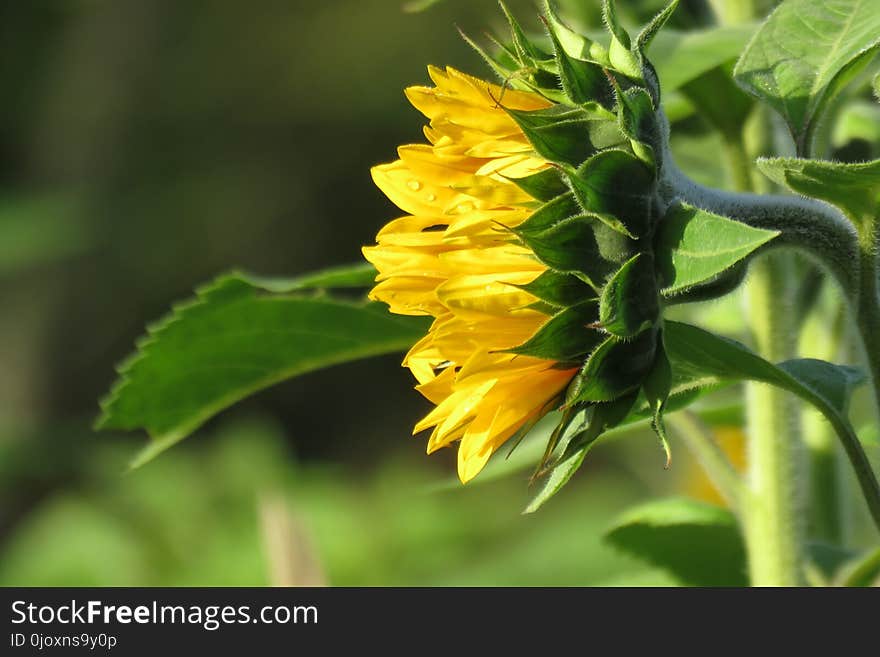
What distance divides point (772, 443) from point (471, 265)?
26 cm

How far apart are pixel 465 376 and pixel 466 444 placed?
0.09 feet

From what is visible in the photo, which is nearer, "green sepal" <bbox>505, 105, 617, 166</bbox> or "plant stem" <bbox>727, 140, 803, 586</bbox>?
"green sepal" <bbox>505, 105, 617, 166</bbox>

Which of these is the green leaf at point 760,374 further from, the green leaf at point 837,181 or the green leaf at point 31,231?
the green leaf at point 31,231

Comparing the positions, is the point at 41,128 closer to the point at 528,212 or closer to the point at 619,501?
the point at 619,501

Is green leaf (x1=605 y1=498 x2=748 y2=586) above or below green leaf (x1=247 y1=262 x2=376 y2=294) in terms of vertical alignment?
below

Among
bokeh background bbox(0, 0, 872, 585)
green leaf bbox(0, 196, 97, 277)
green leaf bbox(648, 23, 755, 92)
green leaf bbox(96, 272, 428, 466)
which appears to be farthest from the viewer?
green leaf bbox(0, 196, 97, 277)

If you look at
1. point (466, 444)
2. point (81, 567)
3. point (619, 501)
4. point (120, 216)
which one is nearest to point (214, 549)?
point (81, 567)

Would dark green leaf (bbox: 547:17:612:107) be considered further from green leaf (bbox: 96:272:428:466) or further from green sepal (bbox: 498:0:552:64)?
green leaf (bbox: 96:272:428:466)

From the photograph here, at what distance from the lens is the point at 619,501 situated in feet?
7.07

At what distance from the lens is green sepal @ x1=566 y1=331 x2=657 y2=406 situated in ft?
1.51

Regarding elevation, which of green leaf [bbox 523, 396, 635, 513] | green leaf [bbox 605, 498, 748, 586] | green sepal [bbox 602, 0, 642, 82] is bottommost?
green leaf [bbox 523, 396, 635, 513]

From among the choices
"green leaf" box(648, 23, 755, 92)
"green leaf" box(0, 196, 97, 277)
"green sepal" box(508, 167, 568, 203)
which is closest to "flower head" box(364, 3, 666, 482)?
"green sepal" box(508, 167, 568, 203)

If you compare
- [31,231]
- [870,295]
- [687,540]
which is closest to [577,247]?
[870,295]

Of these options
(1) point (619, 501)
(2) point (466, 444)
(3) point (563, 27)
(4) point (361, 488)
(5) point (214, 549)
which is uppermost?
(4) point (361, 488)
